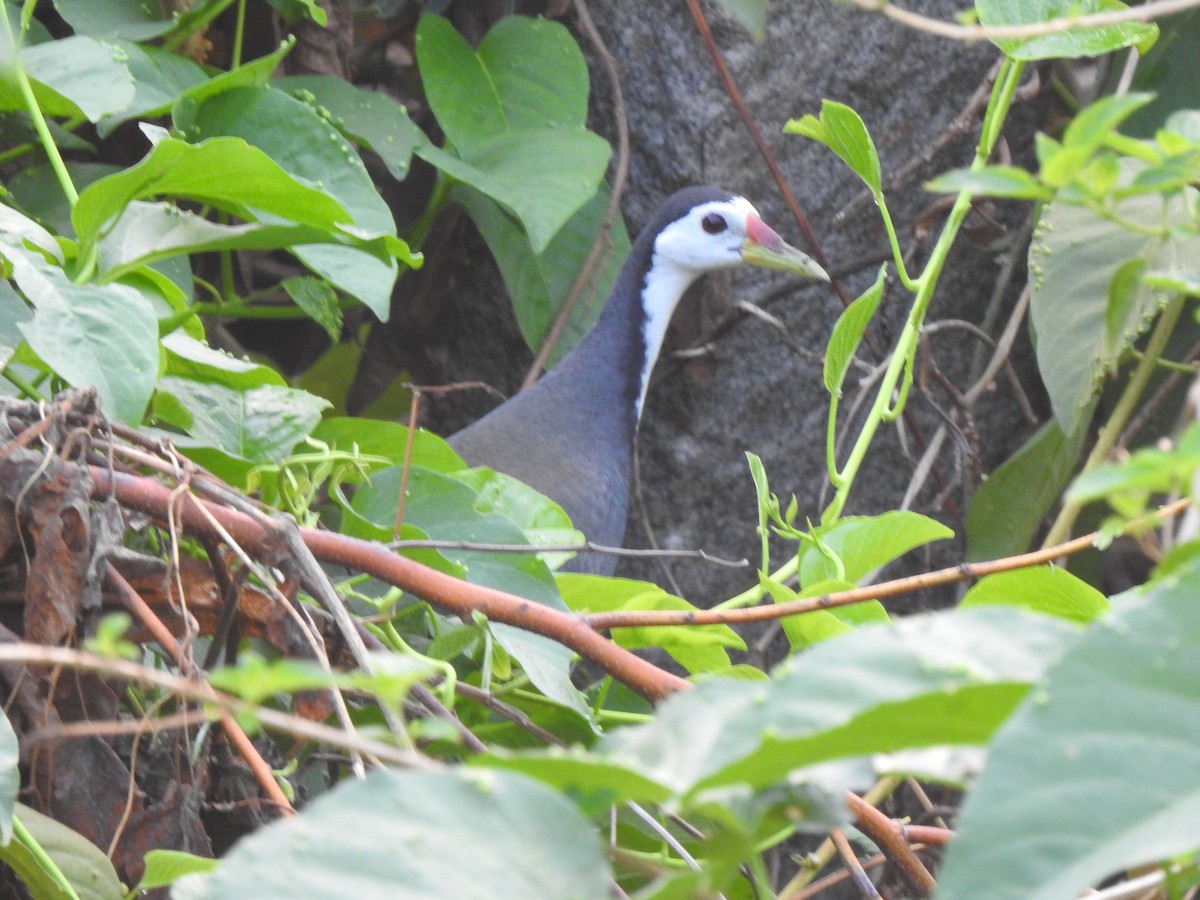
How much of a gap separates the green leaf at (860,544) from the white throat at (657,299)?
37.2 inches

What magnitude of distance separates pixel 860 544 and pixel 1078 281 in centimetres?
39

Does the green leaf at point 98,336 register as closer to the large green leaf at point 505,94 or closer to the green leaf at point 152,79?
the green leaf at point 152,79

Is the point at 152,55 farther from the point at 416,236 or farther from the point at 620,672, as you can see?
the point at 620,672

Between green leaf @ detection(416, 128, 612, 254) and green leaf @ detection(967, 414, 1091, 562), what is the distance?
0.62m

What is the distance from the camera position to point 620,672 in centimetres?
68

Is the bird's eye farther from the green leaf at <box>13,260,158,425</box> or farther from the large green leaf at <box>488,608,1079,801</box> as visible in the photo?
the large green leaf at <box>488,608,1079,801</box>

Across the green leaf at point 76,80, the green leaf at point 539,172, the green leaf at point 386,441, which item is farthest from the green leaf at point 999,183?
the green leaf at point 539,172

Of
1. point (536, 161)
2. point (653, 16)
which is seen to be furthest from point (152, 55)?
point (653, 16)

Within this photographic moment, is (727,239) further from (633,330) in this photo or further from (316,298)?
(316,298)

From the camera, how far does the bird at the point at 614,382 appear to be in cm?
173

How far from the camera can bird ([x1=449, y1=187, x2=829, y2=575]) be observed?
173 centimetres

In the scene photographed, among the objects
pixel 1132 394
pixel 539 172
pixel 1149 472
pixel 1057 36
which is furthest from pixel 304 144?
pixel 1149 472

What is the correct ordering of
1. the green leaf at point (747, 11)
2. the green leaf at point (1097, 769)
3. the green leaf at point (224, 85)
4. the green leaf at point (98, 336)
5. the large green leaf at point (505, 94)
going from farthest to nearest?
the large green leaf at point (505, 94) → the green leaf at point (224, 85) → the green leaf at point (98, 336) → the green leaf at point (747, 11) → the green leaf at point (1097, 769)

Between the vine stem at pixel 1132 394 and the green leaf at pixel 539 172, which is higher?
the green leaf at pixel 539 172
